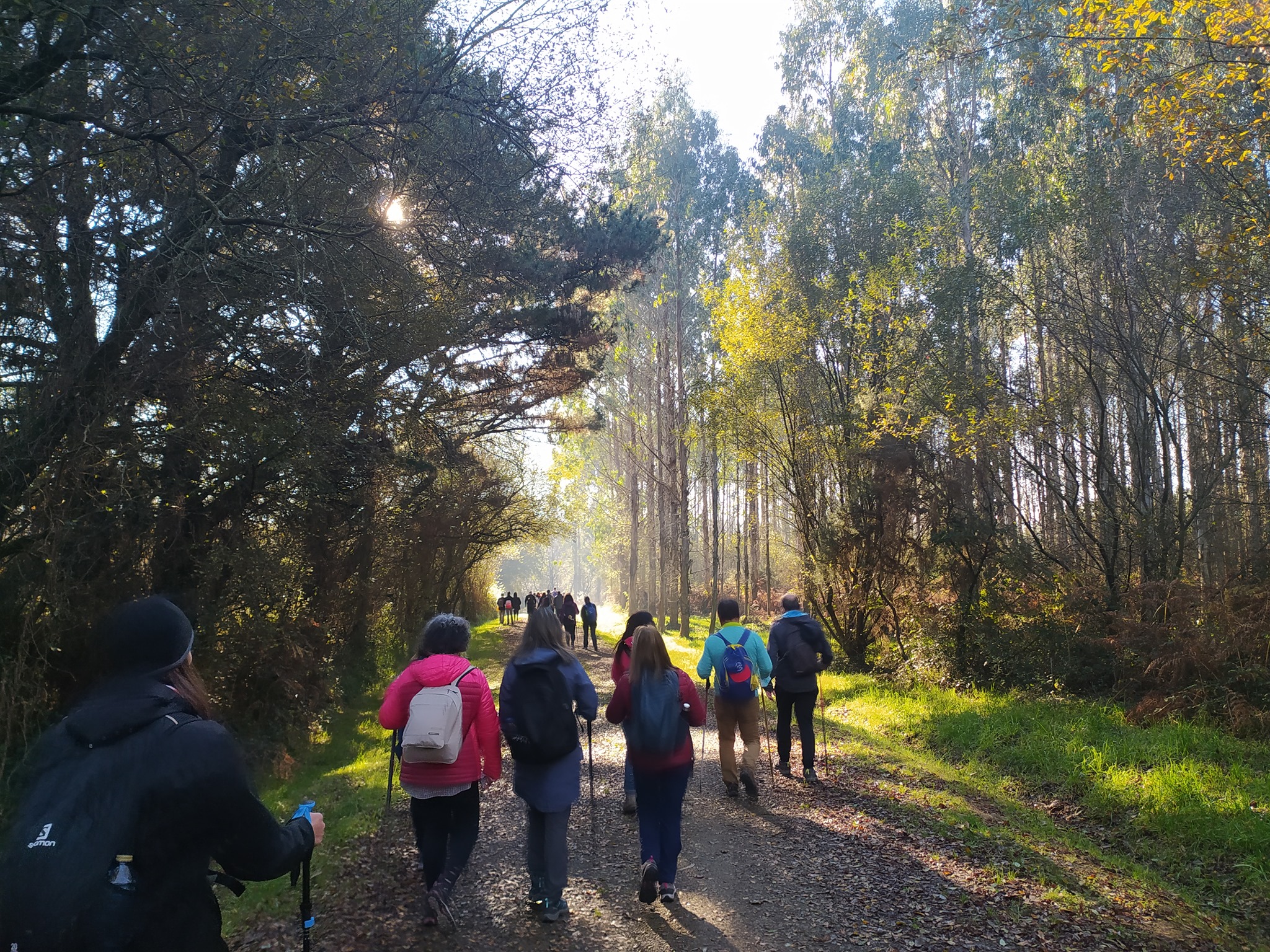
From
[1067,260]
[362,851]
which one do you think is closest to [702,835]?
[362,851]

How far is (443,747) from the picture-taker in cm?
446

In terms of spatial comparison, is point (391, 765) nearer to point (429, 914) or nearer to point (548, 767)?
point (429, 914)

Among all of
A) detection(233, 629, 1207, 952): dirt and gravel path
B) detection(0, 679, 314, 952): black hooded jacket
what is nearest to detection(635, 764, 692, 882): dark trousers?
detection(233, 629, 1207, 952): dirt and gravel path

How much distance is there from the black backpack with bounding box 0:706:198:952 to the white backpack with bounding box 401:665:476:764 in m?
2.55

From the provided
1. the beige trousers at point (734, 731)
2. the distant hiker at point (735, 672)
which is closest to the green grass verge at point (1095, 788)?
the beige trousers at point (734, 731)

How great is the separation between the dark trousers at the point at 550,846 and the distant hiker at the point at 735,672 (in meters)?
2.70

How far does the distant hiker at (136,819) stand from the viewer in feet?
6.03

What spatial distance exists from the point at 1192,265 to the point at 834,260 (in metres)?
7.35

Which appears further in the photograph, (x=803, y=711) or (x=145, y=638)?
(x=803, y=711)

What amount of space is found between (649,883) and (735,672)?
258 cm

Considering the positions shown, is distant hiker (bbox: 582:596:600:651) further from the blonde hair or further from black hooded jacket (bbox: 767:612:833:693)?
the blonde hair

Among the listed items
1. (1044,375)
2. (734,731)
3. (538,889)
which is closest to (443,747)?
(538,889)

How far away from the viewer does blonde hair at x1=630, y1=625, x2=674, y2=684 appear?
537cm

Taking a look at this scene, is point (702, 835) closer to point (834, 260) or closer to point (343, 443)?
point (343, 443)
